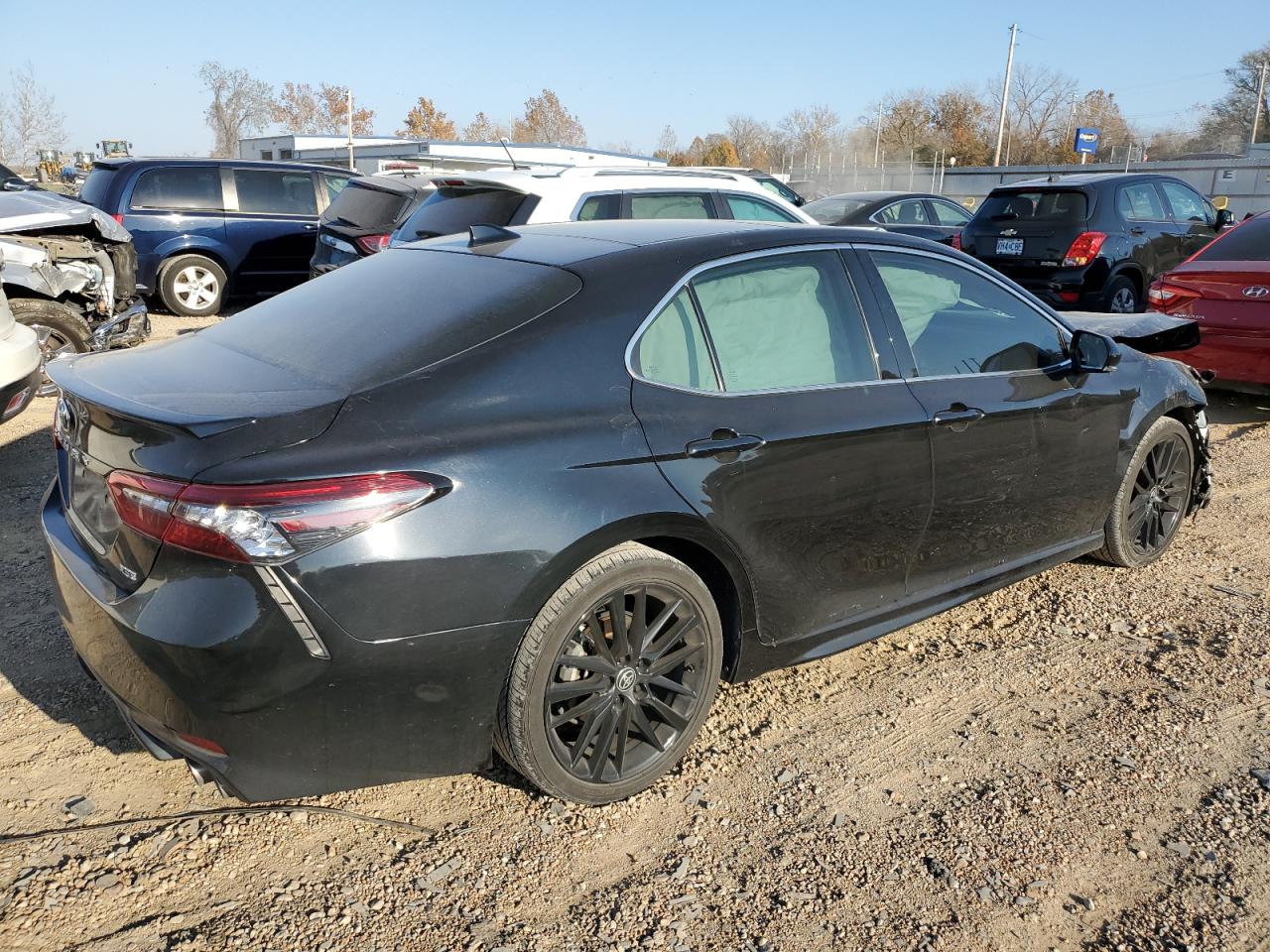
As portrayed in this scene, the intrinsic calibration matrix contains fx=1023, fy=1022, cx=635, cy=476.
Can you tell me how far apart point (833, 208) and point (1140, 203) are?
3773mm

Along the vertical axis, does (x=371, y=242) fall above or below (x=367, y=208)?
below

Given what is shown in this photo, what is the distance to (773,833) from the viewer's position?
2844 mm

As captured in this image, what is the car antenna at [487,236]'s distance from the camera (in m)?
3.49

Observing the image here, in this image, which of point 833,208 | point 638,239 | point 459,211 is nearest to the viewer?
point 638,239

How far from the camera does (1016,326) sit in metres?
4.05

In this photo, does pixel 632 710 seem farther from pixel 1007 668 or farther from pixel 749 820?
pixel 1007 668

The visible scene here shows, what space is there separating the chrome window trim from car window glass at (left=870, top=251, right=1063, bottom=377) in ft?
0.60

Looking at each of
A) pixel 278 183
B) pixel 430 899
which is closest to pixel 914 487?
pixel 430 899

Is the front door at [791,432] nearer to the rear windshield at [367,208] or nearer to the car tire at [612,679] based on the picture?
the car tire at [612,679]

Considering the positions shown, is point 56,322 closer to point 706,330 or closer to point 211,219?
point 211,219

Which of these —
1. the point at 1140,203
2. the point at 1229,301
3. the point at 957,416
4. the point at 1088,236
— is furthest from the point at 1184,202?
the point at 957,416

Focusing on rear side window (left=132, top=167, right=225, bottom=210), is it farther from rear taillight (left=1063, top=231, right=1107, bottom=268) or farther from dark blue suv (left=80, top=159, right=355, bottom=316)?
rear taillight (left=1063, top=231, right=1107, bottom=268)

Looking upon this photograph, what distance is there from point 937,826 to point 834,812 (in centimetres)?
29

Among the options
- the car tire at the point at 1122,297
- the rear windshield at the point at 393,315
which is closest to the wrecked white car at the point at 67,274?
the rear windshield at the point at 393,315
